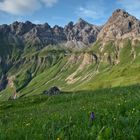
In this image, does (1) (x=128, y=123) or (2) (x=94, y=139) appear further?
(1) (x=128, y=123)

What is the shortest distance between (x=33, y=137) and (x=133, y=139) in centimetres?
227

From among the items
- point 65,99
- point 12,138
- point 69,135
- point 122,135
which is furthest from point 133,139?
point 65,99

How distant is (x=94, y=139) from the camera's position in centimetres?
654

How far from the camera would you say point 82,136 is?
6734mm

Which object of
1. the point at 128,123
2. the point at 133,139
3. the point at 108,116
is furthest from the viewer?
the point at 108,116

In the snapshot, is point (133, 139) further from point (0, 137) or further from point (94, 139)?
point (0, 137)

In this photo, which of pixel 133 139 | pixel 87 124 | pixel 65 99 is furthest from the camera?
pixel 65 99

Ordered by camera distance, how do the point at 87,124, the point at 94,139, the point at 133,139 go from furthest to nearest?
the point at 87,124
the point at 94,139
the point at 133,139

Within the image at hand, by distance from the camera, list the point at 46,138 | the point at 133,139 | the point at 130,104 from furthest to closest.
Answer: the point at 130,104 → the point at 46,138 → the point at 133,139

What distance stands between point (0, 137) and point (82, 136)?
2.10m

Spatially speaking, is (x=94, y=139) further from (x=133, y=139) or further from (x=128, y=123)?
(x=128, y=123)

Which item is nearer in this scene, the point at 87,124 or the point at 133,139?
the point at 133,139

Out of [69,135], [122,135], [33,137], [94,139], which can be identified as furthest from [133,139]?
[33,137]

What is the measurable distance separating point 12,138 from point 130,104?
5.04 meters
